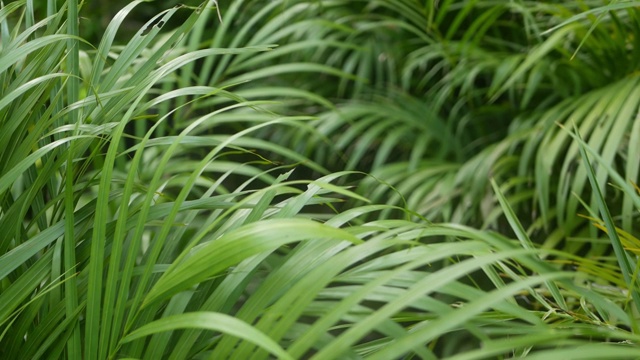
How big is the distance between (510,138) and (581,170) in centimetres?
18

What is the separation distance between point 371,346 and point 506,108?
88 cm

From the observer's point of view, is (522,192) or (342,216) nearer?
(342,216)

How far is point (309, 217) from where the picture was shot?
2.12 ft

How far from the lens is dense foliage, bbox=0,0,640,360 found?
42 centimetres

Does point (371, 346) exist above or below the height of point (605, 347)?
below

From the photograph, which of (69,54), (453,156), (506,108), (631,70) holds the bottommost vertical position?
(453,156)

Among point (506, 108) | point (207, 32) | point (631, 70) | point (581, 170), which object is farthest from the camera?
point (207, 32)

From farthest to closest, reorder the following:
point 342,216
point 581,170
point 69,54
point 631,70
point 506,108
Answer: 1. point 506,108
2. point 631,70
3. point 581,170
4. point 69,54
5. point 342,216

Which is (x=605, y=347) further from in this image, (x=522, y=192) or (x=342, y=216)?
(x=522, y=192)

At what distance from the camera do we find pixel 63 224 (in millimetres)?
564

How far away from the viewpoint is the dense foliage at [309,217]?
42 centimetres

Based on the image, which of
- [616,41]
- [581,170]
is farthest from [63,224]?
[616,41]

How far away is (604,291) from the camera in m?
0.78

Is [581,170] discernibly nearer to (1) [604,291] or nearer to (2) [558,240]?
(2) [558,240]
